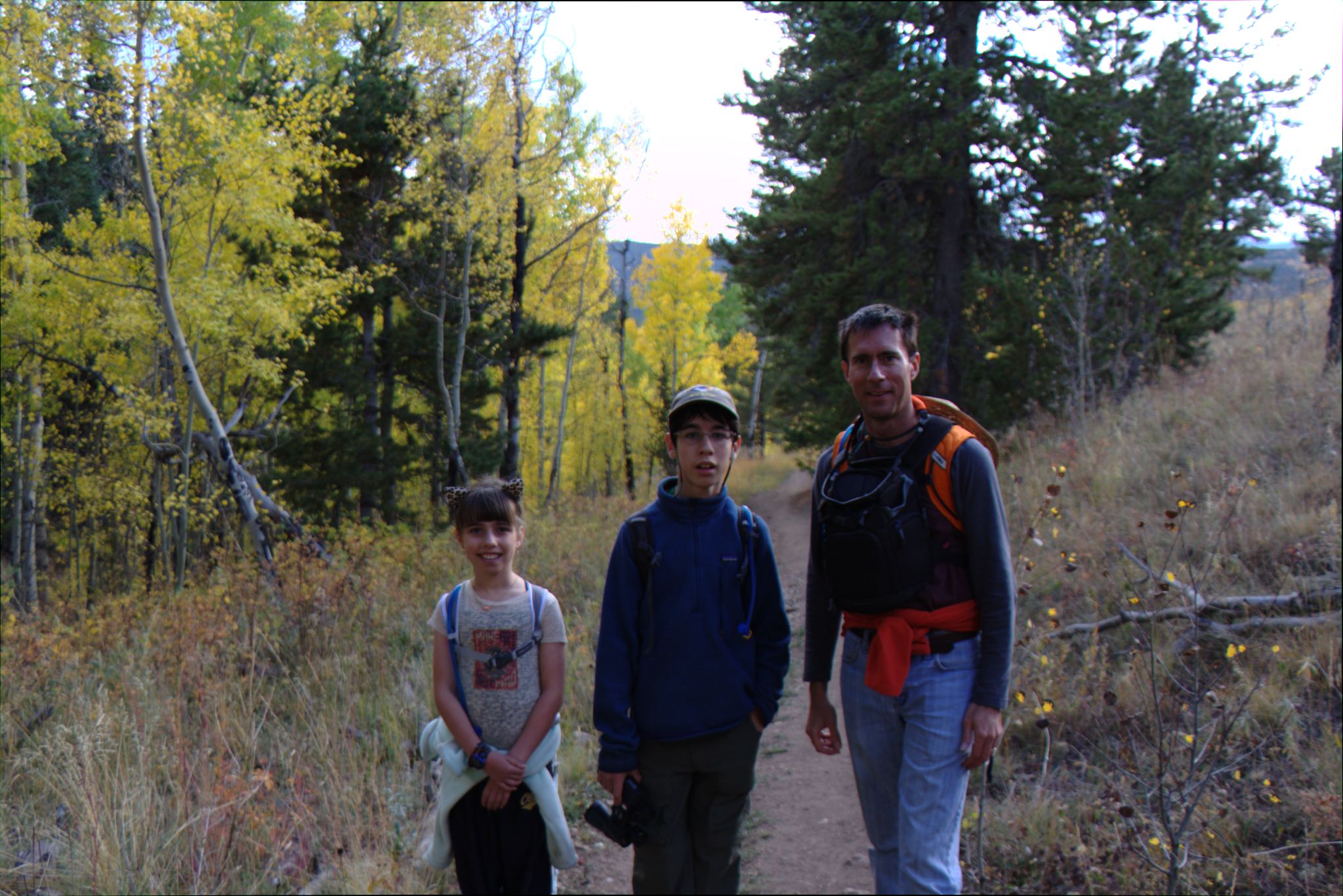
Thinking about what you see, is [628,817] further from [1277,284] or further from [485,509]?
[1277,284]

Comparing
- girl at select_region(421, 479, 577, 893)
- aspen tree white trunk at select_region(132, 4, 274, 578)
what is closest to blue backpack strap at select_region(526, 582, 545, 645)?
girl at select_region(421, 479, 577, 893)

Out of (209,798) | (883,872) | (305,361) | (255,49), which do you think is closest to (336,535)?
(305,361)

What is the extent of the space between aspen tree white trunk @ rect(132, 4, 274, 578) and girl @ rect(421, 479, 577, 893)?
7137 mm

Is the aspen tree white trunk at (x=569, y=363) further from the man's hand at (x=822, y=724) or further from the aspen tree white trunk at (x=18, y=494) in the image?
the man's hand at (x=822, y=724)

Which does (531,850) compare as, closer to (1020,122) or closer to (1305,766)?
(1305,766)

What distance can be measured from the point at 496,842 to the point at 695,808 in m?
0.73

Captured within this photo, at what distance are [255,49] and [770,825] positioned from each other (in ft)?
62.9

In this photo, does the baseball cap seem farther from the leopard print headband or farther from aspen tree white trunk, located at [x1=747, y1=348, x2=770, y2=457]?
aspen tree white trunk, located at [x1=747, y1=348, x2=770, y2=457]

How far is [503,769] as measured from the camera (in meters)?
2.76

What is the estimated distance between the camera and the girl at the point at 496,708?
9.30ft

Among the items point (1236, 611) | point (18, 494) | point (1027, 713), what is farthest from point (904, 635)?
point (18, 494)

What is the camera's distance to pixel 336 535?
49.5 ft

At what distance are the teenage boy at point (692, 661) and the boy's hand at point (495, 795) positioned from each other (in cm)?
44

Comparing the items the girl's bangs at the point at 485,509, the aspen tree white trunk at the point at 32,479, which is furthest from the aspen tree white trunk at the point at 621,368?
the girl's bangs at the point at 485,509
